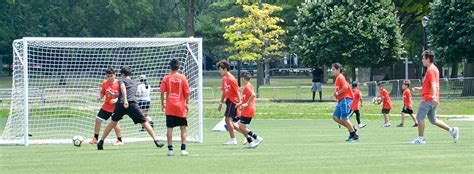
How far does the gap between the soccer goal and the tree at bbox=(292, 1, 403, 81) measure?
1494 cm

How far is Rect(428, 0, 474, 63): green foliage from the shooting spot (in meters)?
44.1

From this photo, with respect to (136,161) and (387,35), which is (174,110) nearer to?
(136,161)

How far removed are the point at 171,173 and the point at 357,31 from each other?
107 ft

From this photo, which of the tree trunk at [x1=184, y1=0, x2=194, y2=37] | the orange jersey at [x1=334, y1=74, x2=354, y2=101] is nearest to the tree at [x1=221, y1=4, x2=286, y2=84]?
the tree trunk at [x1=184, y1=0, x2=194, y2=37]

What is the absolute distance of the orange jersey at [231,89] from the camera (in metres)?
19.4

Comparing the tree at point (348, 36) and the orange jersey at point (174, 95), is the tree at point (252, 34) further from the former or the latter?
the orange jersey at point (174, 95)

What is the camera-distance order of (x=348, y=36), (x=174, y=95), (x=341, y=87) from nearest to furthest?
(x=174, y=95) → (x=341, y=87) → (x=348, y=36)

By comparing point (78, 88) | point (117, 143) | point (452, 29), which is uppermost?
point (452, 29)

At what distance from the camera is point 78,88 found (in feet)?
101

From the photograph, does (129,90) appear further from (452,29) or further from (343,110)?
(452,29)

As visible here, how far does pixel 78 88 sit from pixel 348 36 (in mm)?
17816

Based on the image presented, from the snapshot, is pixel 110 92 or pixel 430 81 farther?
pixel 110 92

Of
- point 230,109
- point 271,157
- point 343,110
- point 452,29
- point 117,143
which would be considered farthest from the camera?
point 452,29

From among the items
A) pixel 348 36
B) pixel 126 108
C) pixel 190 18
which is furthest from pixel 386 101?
pixel 190 18
